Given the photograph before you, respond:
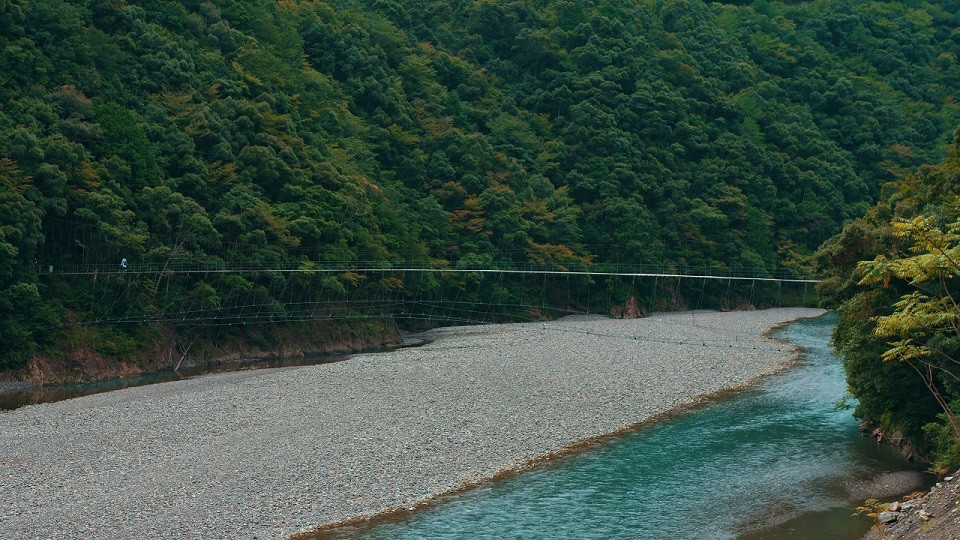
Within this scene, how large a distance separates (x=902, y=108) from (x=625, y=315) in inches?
2099

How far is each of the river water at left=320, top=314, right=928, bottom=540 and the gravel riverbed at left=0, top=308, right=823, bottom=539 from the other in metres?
1.43

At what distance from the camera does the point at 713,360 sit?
43.1 metres

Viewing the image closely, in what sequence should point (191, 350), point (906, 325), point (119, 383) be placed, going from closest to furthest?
point (906, 325), point (119, 383), point (191, 350)

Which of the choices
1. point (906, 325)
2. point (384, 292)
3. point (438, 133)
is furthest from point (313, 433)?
point (438, 133)

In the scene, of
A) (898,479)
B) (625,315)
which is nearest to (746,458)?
(898,479)

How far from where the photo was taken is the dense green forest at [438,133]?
42.3 m

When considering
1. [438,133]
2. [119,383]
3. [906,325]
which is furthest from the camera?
[438,133]

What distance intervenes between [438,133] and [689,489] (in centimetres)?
5335

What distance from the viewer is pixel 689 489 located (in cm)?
2214

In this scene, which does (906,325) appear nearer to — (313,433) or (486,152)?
(313,433)

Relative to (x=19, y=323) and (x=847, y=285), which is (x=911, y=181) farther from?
(x=19, y=323)

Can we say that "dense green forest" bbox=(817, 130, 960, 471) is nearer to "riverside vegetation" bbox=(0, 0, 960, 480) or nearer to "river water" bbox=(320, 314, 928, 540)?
"riverside vegetation" bbox=(0, 0, 960, 480)

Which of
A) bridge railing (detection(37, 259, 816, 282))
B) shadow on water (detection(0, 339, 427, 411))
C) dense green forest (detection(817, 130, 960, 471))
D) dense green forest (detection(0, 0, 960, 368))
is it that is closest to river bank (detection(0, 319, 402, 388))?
shadow on water (detection(0, 339, 427, 411))

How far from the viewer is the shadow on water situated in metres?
34.0
